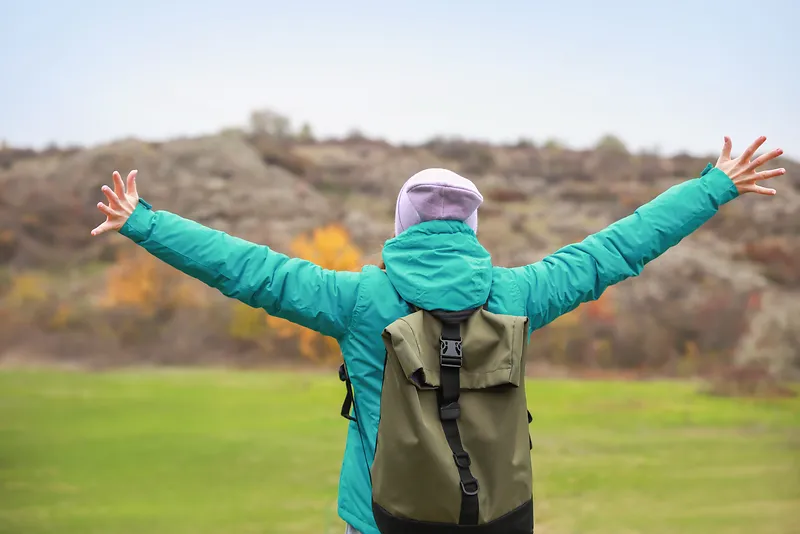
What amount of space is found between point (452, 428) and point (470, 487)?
0.32 feet

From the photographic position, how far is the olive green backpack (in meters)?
1.25

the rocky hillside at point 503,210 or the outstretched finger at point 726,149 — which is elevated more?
the rocky hillside at point 503,210

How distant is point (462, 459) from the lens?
1.26 meters

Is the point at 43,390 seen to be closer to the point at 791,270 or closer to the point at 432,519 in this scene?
the point at 432,519

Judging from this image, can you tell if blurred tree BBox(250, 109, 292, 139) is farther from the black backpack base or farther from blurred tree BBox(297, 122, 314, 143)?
the black backpack base

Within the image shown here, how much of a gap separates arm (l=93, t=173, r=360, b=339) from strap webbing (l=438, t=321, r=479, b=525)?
236mm

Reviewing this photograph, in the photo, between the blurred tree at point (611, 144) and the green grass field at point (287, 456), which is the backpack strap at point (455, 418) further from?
the blurred tree at point (611, 144)

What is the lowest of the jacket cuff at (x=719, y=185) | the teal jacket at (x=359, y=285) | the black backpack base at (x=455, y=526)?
the black backpack base at (x=455, y=526)

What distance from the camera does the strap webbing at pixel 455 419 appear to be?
49.3 inches

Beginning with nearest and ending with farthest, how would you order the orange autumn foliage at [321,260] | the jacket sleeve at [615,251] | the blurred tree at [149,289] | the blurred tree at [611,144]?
the jacket sleeve at [615,251] → the orange autumn foliage at [321,260] → the blurred tree at [149,289] → the blurred tree at [611,144]

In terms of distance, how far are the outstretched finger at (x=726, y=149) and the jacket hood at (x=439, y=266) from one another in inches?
25.1

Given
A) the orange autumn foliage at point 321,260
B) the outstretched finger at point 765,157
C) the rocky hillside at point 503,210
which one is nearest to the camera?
the outstretched finger at point 765,157

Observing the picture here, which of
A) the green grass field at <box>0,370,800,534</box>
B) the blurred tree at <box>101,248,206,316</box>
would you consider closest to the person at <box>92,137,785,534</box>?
the green grass field at <box>0,370,800,534</box>

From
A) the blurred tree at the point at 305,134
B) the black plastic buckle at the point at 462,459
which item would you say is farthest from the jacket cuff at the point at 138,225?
the blurred tree at the point at 305,134
